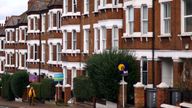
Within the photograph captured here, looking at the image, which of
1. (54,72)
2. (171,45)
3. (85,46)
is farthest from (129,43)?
(54,72)

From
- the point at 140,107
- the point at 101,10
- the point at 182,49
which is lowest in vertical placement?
the point at 140,107

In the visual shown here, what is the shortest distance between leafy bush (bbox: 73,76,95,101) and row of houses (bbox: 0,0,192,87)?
205cm

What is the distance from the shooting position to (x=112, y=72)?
35.3 meters

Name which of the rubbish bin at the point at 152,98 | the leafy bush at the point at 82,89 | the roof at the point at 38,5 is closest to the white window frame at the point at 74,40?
the leafy bush at the point at 82,89

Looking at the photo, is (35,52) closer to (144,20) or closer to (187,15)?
(144,20)

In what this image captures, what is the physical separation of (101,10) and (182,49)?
11.0 metres

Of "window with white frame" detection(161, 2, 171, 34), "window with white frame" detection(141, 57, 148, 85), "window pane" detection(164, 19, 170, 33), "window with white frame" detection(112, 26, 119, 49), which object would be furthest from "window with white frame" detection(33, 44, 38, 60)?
"window pane" detection(164, 19, 170, 33)

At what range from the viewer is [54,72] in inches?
2293

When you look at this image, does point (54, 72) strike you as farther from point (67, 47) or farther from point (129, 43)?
point (129, 43)

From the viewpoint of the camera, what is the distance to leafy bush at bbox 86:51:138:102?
35.2 meters

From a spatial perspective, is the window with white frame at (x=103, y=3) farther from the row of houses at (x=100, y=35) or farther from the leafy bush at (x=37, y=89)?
the leafy bush at (x=37, y=89)

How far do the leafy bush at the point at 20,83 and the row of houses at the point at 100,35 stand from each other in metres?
2.09

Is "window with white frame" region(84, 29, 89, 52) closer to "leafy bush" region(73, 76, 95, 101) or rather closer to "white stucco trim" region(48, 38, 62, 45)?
"leafy bush" region(73, 76, 95, 101)

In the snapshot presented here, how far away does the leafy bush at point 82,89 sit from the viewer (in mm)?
42497
